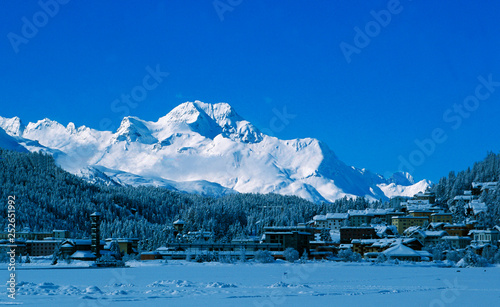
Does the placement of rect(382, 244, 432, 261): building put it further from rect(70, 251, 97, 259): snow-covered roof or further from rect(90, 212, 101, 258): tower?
rect(70, 251, 97, 259): snow-covered roof

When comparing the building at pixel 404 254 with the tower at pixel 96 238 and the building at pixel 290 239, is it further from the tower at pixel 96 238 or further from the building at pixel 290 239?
the tower at pixel 96 238

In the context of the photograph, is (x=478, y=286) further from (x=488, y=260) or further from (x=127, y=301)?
(x=488, y=260)

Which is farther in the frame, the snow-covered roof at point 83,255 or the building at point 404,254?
the building at point 404,254

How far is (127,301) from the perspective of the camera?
192ft

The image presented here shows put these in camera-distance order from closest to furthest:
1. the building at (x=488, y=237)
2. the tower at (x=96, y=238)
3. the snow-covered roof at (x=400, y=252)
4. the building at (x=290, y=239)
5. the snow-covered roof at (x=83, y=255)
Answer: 1. the snow-covered roof at (x=83, y=255)
2. the tower at (x=96, y=238)
3. the snow-covered roof at (x=400, y=252)
4. the building at (x=488, y=237)
5. the building at (x=290, y=239)

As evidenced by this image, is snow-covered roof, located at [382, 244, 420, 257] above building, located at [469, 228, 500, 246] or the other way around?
the other way around

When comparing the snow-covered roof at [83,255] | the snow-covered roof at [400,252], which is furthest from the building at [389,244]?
the snow-covered roof at [83,255]

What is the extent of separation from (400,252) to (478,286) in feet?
294

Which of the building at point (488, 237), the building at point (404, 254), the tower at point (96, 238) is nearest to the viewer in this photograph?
the tower at point (96, 238)

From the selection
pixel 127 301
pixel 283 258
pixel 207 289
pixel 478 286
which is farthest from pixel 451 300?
pixel 283 258

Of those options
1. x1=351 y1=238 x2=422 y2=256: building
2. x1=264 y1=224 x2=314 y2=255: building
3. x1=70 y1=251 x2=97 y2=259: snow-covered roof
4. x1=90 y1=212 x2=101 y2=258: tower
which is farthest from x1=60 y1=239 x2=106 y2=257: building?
x1=351 y1=238 x2=422 y2=256: building

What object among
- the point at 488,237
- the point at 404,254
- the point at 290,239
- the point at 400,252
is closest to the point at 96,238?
the point at 290,239

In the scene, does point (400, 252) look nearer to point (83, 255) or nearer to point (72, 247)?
point (83, 255)

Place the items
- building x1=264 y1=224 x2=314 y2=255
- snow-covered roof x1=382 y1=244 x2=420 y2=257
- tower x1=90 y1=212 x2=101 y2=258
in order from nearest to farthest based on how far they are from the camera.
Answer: tower x1=90 y1=212 x2=101 y2=258
snow-covered roof x1=382 y1=244 x2=420 y2=257
building x1=264 y1=224 x2=314 y2=255
